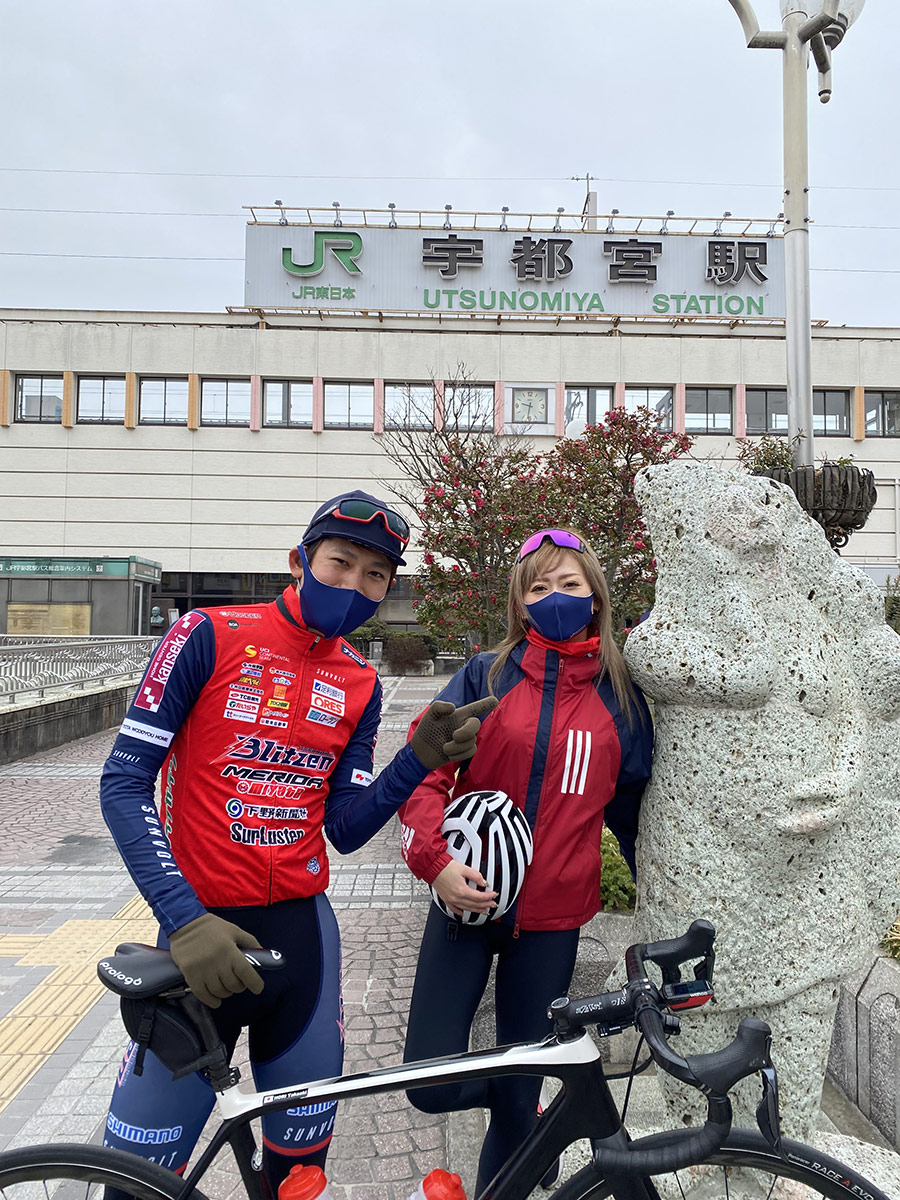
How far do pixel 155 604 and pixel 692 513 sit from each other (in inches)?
1070

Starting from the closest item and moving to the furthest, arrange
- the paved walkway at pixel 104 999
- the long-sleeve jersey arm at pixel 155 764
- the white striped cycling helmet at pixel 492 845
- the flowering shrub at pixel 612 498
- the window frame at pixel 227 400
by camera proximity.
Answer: the long-sleeve jersey arm at pixel 155 764, the white striped cycling helmet at pixel 492 845, the paved walkway at pixel 104 999, the flowering shrub at pixel 612 498, the window frame at pixel 227 400

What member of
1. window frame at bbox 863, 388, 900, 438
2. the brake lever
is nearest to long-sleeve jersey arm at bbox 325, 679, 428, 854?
the brake lever

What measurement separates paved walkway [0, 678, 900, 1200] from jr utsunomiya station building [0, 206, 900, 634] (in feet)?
65.6

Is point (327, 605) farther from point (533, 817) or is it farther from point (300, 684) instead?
point (533, 817)

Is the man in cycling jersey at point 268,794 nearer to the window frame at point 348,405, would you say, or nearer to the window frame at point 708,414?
the window frame at point 348,405

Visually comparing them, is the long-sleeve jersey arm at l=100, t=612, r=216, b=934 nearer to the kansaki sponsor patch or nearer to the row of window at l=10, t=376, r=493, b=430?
the kansaki sponsor patch

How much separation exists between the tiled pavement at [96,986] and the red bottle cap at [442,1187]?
104 cm

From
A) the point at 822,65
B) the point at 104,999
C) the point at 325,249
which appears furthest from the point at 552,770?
the point at 325,249

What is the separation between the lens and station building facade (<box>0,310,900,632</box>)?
84.8 feet

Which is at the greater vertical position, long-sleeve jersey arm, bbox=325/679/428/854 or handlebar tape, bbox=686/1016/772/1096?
long-sleeve jersey arm, bbox=325/679/428/854

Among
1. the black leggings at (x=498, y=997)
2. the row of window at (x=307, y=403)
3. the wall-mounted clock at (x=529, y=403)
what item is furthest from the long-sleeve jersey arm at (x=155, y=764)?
the row of window at (x=307, y=403)

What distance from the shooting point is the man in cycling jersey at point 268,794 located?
164cm

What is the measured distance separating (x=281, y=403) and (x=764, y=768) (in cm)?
2630

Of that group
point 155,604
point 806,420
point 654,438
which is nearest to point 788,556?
point 654,438
